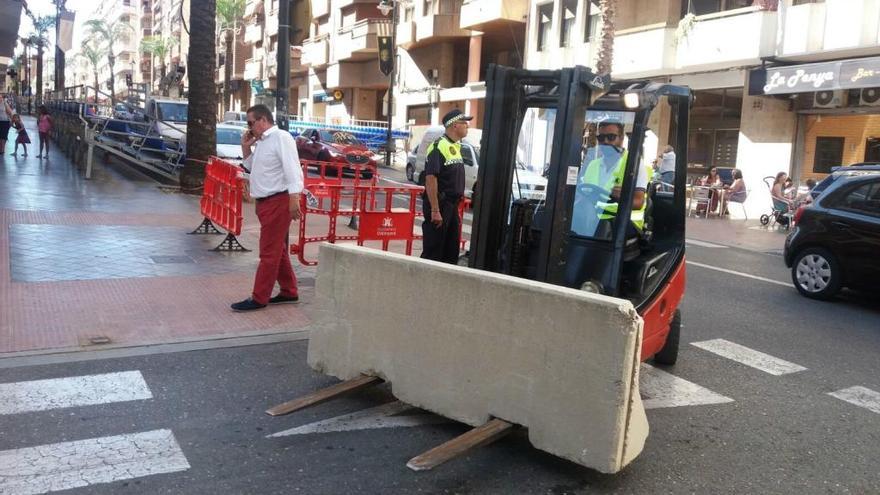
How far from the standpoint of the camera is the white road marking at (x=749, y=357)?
5.91 m

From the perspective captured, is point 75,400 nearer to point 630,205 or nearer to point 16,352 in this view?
point 16,352

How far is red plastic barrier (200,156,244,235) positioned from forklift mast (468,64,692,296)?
190 inches

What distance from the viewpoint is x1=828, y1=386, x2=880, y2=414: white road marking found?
5166mm

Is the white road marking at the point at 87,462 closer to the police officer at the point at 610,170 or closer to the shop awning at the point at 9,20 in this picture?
the police officer at the point at 610,170

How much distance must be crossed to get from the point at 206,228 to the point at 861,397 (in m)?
8.74

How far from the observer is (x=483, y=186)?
5.14m

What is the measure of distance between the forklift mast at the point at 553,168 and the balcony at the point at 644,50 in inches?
672

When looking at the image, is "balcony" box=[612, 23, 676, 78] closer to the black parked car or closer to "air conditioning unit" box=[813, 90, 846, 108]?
"air conditioning unit" box=[813, 90, 846, 108]

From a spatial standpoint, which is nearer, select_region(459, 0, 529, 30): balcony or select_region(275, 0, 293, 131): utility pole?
select_region(275, 0, 293, 131): utility pole

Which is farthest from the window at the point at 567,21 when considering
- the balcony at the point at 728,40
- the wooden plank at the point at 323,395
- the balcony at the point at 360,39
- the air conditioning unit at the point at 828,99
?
the wooden plank at the point at 323,395

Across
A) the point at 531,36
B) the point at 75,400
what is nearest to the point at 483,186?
the point at 75,400

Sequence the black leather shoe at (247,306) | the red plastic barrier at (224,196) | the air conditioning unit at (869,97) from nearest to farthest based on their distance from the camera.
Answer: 1. the black leather shoe at (247,306)
2. the red plastic barrier at (224,196)
3. the air conditioning unit at (869,97)

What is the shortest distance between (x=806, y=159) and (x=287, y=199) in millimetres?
17004

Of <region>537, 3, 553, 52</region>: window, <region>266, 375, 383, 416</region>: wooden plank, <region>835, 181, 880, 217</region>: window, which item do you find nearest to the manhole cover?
<region>266, 375, 383, 416</region>: wooden plank
